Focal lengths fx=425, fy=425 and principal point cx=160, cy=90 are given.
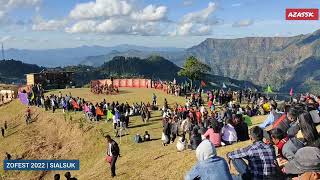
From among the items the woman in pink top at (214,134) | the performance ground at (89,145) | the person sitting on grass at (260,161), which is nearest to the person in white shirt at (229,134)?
the performance ground at (89,145)

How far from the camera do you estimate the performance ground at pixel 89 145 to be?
67.6 feet

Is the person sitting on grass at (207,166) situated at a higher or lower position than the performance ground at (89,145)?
higher

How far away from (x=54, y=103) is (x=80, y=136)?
9933 mm

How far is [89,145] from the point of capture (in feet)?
123

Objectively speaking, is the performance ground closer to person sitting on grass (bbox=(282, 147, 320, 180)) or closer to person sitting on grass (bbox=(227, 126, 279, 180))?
person sitting on grass (bbox=(227, 126, 279, 180))

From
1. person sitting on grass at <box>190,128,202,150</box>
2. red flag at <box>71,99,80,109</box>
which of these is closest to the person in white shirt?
person sitting on grass at <box>190,128,202,150</box>

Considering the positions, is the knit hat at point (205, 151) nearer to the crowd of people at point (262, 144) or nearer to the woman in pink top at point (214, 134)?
the crowd of people at point (262, 144)

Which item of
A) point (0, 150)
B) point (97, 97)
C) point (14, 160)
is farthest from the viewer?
point (97, 97)

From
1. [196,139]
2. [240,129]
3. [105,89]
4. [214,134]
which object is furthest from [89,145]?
[105,89]

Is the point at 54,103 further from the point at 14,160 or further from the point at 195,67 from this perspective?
the point at 195,67

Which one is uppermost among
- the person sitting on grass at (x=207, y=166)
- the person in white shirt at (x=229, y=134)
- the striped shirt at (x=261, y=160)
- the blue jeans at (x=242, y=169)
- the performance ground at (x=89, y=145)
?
the person sitting on grass at (x=207, y=166)

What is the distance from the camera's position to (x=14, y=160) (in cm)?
3941

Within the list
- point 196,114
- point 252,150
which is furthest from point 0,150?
point 252,150

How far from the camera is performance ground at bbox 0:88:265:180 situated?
20.6m
